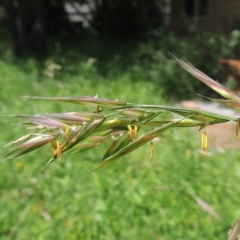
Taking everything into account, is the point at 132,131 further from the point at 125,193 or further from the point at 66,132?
the point at 125,193

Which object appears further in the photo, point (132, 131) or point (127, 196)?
point (127, 196)

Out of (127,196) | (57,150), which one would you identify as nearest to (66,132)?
(57,150)

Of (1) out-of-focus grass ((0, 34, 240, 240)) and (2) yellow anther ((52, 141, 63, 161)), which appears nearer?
(2) yellow anther ((52, 141, 63, 161))

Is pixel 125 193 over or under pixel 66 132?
under

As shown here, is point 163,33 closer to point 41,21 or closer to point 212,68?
point 212,68

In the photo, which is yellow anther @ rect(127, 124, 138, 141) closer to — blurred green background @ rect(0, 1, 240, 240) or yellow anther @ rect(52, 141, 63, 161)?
yellow anther @ rect(52, 141, 63, 161)

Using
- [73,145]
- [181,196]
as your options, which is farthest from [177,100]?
[73,145]

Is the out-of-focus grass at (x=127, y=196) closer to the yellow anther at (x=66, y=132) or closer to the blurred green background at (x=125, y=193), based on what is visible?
the blurred green background at (x=125, y=193)

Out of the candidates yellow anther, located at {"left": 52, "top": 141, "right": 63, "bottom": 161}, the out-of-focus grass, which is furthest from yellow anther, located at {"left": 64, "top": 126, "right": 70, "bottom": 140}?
the out-of-focus grass

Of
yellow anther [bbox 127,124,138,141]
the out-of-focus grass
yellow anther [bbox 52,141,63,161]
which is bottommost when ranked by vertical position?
the out-of-focus grass
